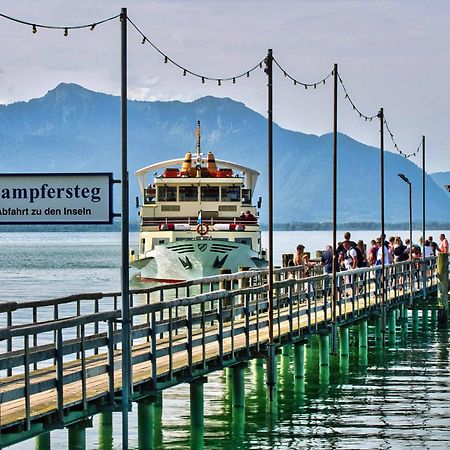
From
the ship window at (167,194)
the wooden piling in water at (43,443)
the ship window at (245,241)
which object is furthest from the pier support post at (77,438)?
the ship window at (167,194)

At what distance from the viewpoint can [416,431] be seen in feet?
77.0

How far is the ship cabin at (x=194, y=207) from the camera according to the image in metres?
66.2

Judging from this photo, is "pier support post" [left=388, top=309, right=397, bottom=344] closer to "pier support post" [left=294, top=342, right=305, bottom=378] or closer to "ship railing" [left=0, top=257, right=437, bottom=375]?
"ship railing" [left=0, top=257, right=437, bottom=375]

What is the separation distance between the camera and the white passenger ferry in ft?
212

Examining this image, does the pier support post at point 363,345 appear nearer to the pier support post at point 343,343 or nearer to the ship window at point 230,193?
the pier support post at point 343,343

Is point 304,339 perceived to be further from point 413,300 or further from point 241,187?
point 241,187

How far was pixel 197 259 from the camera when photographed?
211 ft

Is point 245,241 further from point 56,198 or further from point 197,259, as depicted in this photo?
point 56,198

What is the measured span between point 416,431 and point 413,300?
17639 millimetres

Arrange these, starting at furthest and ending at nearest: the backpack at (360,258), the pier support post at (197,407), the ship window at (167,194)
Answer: the ship window at (167,194)
the backpack at (360,258)
the pier support post at (197,407)

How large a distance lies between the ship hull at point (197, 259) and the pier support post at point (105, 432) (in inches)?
1562

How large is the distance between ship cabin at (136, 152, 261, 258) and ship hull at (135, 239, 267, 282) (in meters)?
0.92

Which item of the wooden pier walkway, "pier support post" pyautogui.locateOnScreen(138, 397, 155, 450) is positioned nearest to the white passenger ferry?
the wooden pier walkway

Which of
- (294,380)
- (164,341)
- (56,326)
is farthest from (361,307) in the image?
(56,326)
